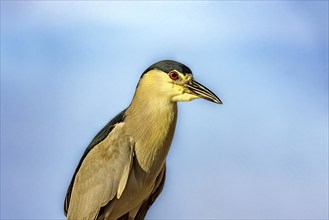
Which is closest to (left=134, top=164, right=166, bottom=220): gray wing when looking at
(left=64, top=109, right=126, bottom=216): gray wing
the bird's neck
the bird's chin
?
the bird's neck

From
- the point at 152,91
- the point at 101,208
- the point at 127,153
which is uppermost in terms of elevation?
the point at 152,91

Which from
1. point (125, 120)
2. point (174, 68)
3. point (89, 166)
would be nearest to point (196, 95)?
point (174, 68)

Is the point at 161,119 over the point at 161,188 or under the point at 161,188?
over

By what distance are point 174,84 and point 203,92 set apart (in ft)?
1.00

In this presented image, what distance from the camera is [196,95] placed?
7129 millimetres

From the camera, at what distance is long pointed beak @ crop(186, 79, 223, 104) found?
7.09m

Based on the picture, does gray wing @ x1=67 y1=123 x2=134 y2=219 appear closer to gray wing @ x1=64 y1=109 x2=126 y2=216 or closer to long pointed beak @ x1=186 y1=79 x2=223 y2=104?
gray wing @ x1=64 y1=109 x2=126 y2=216

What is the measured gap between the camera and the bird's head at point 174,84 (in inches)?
280

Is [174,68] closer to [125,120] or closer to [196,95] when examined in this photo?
[196,95]

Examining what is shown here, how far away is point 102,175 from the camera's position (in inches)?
296

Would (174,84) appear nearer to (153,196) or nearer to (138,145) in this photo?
(138,145)

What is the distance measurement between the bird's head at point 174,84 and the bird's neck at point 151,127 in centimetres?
9

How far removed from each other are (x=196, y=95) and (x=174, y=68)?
1.14 feet

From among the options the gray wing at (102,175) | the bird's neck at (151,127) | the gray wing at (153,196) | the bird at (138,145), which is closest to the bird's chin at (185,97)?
the bird at (138,145)
